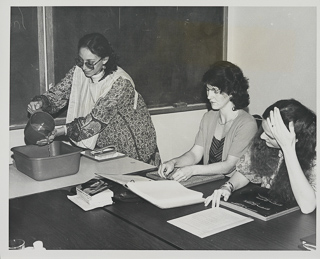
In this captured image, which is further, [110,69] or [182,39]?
[182,39]

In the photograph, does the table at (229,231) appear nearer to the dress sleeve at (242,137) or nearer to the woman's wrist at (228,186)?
the woman's wrist at (228,186)

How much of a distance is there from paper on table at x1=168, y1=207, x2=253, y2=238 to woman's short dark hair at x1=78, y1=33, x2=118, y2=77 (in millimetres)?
1182

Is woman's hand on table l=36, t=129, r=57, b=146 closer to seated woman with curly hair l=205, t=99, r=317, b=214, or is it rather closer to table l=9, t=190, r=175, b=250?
table l=9, t=190, r=175, b=250

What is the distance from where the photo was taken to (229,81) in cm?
228

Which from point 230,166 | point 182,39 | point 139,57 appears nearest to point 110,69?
point 139,57

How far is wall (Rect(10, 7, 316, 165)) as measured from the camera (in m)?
2.15

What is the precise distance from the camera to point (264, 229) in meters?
1.35

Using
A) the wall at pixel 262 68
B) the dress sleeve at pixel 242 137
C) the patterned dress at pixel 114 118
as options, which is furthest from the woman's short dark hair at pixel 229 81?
the patterned dress at pixel 114 118

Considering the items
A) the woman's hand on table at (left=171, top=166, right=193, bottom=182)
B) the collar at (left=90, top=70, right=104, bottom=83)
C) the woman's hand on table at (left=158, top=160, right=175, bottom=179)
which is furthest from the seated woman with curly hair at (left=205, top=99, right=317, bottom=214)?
the collar at (left=90, top=70, right=104, bottom=83)

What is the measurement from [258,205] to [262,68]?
134 centimetres

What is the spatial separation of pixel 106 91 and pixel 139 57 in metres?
0.45

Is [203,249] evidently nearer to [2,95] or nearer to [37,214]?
[37,214]

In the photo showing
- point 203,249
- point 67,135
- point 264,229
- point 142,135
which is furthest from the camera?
point 142,135

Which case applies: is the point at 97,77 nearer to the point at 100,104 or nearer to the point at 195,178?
the point at 100,104
